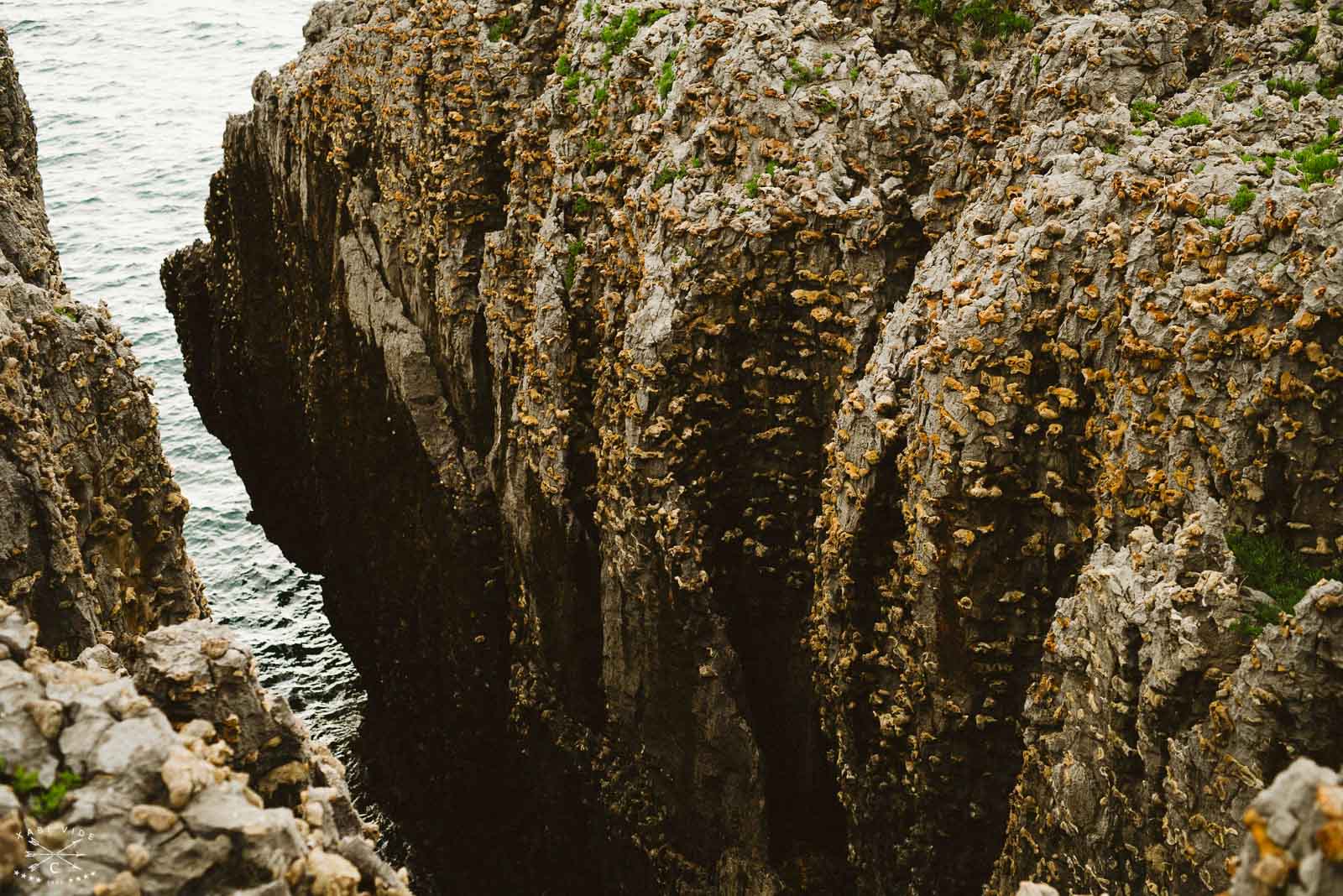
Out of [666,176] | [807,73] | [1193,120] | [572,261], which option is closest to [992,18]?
[807,73]

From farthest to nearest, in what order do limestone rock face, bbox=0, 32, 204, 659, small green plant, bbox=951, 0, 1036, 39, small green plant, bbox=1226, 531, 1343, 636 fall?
small green plant, bbox=951, 0, 1036, 39 < limestone rock face, bbox=0, 32, 204, 659 < small green plant, bbox=1226, 531, 1343, 636

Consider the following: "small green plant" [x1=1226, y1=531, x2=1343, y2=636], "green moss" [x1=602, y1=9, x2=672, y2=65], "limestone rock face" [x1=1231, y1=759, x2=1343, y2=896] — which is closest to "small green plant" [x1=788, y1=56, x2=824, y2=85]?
"green moss" [x1=602, y1=9, x2=672, y2=65]

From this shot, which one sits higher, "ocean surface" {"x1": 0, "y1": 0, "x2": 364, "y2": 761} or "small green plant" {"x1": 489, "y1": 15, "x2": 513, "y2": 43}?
"small green plant" {"x1": 489, "y1": 15, "x2": 513, "y2": 43}

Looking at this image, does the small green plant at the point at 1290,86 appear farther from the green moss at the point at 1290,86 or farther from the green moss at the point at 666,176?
the green moss at the point at 666,176

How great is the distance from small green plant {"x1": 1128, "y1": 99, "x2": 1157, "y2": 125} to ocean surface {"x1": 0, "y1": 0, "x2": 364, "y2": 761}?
21991mm

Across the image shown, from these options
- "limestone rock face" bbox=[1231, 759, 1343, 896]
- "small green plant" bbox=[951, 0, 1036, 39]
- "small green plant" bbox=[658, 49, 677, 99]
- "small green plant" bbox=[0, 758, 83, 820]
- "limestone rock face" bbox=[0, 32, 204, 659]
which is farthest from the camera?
"small green plant" bbox=[658, 49, 677, 99]

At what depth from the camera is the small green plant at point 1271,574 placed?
10.3m

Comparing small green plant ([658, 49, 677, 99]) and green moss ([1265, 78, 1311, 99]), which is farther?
small green plant ([658, 49, 677, 99])

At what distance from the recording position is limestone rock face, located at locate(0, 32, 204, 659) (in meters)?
12.3

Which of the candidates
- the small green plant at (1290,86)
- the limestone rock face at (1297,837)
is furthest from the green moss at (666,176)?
the limestone rock face at (1297,837)

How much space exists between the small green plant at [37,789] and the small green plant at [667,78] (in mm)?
13584

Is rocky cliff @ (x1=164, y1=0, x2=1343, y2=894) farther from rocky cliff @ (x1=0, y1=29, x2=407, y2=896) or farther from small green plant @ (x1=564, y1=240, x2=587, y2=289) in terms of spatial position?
A: rocky cliff @ (x1=0, y1=29, x2=407, y2=896)

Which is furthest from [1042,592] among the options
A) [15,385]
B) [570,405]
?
[15,385]

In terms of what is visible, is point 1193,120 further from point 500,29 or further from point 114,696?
point 114,696
